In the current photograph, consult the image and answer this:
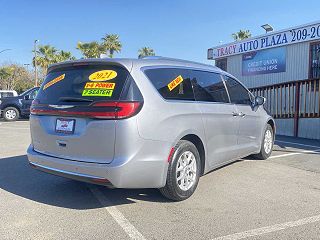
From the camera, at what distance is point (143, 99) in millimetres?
4113

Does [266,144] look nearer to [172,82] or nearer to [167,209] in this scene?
[172,82]

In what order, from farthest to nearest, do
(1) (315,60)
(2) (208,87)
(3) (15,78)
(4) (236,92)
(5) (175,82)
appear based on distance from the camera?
(3) (15,78) < (1) (315,60) < (4) (236,92) < (2) (208,87) < (5) (175,82)

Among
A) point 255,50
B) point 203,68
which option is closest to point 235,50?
point 255,50

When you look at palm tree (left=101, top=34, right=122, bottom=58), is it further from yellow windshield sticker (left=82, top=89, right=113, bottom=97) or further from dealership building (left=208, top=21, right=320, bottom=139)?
yellow windshield sticker (left=82, top=89, right=113, bottom=97)

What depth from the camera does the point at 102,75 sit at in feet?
13.8

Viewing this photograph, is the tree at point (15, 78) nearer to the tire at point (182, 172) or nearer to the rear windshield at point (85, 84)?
the rear windshield at point (85, 84)

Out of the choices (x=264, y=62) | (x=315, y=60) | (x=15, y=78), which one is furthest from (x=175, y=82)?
(x=15, y=78)

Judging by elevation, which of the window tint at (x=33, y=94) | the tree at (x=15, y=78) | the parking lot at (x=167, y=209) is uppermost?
the tree at (x=15, y=78)

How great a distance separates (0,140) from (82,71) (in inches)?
262

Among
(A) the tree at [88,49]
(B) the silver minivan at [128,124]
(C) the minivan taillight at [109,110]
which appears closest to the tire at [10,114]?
(B) the silver minivan at [128,124]

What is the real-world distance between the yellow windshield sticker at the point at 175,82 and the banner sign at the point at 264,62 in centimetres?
1136

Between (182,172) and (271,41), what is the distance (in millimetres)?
12140

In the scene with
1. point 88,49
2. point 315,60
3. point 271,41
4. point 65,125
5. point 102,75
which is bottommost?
point 65,125

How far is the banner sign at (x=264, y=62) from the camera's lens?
15.1 m
